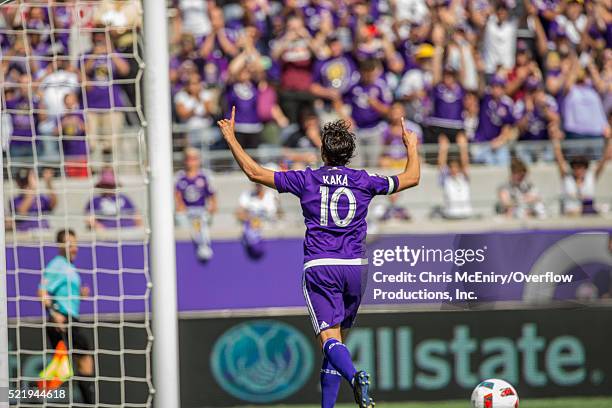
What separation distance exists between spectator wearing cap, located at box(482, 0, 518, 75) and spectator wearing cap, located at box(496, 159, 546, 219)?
156 cm

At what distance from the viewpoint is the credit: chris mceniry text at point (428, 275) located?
7.31 meters

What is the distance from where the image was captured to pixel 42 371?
8492mm

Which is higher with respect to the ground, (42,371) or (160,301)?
(160,301)

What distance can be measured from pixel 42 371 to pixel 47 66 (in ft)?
13.6

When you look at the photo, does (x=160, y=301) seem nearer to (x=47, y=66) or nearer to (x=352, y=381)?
(x=352, y=381)

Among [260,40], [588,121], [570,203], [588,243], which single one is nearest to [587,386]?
[588,243]

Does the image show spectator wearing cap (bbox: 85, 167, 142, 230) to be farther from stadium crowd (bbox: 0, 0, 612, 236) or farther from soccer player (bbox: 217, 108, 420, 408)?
soccer player (bbox: 217, 108, 420, 408)

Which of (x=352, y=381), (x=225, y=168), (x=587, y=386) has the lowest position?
(x=587, y=386)

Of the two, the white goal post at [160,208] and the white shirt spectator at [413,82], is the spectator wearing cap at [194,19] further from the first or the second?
the white goal post at [160,208]

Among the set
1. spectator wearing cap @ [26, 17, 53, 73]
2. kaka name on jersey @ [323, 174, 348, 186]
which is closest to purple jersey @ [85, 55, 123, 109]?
spectator wearing cap @ [26, 17, 53, 73]

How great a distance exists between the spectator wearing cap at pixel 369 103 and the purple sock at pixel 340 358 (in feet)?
19.3

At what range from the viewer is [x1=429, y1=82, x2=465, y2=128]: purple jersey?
11.7 m

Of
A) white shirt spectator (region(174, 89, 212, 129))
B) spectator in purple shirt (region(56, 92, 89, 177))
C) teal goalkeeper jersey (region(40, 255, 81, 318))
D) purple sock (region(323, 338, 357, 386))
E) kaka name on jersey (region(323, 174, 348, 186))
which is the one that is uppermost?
white shirt spectator (region(174, 89, 212, 129))

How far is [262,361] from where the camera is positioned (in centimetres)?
934
